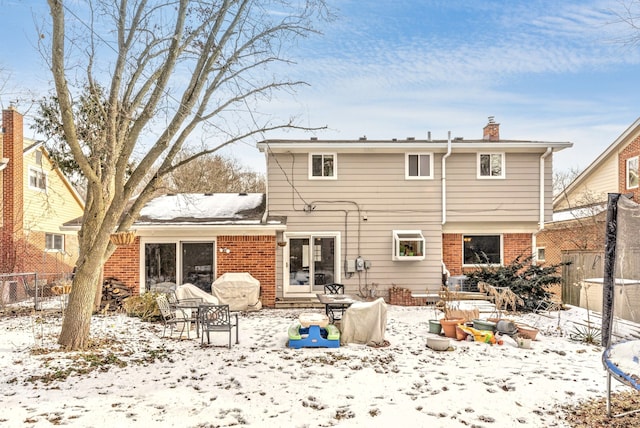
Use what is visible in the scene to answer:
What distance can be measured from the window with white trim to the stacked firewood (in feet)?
23.8

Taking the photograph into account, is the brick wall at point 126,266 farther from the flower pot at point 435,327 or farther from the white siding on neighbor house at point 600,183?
the white siding on neighbor house at point 600,183

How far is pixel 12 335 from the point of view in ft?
27.7

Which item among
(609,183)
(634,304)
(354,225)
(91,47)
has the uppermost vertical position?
(91,47)

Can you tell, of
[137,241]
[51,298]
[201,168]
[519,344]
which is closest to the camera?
[519,344]

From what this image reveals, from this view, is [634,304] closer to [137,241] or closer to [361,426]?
[361,426]

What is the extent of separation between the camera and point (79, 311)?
23.9 ft

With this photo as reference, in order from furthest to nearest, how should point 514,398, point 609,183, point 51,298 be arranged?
point 609,183 → point 51,298 → point 514,398

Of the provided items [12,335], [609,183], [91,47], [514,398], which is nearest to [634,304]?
[514,398]

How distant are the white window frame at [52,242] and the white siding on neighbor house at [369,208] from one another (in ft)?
35.5

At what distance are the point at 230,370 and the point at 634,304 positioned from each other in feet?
19.1

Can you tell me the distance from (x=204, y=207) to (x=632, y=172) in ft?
54.3

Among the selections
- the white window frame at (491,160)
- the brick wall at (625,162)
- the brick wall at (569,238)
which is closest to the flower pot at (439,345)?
the white window frame at (491,160)

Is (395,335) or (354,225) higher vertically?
(354,225)

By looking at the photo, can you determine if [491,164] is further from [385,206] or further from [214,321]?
[214,321]
